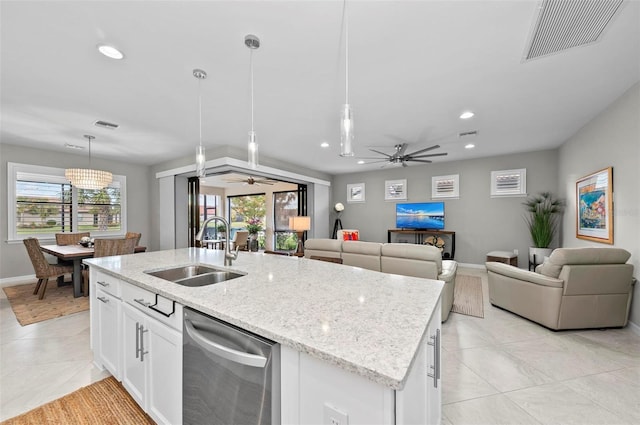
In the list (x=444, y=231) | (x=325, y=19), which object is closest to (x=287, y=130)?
(x=325, y=19)

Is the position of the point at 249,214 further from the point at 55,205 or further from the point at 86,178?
the point at 86,178

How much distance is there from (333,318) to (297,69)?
7.20 ft

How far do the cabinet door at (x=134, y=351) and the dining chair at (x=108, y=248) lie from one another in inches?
110

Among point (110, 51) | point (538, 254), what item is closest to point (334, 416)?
point (110, 51)

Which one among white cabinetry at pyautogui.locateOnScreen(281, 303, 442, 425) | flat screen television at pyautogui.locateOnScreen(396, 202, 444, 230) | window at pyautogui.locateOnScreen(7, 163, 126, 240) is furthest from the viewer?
flat screen television at pyautogui.locateOnScreen(396, 202, 444, 230)

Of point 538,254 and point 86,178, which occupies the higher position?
point 86,178

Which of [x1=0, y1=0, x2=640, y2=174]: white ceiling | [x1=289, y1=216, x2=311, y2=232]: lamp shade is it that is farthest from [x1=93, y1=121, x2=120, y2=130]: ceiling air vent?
[x1=289, y1=216, x2=311, y2=232]: lamp shade

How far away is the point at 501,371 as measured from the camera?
6.63 feet

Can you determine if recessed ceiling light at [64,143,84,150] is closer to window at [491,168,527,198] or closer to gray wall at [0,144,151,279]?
gray wall at [0,144,151,279]

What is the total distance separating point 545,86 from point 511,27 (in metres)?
1.30

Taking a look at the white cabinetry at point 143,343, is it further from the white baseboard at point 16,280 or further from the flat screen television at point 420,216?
the flat screen television at point 420,216

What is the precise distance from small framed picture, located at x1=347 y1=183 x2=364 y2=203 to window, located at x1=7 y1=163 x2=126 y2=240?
584 centimetres

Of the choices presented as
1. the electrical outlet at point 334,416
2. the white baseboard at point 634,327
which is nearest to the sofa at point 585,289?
the white baseboard at point 634,327

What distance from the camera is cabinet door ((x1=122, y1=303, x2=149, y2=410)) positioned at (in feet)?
4.79
